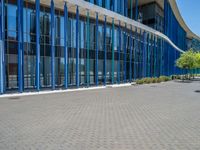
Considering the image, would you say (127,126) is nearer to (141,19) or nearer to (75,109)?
(75,109)

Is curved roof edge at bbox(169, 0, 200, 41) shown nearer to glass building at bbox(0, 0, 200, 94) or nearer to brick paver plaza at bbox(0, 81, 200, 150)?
glass building at bbox(0, 0, 200, 94)

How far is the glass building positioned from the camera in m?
20.4

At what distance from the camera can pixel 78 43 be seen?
2500 centimetres

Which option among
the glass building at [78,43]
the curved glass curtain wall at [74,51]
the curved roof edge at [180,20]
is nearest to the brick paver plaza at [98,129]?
the glass building at [78,43]

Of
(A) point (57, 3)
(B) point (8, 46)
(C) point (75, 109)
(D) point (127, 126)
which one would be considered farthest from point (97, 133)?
(A) point (57, 3)

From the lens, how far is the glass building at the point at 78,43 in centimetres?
2038

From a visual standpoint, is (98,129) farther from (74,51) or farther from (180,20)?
(180,20)

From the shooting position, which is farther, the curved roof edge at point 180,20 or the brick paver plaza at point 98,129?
the curved roof edge at point 180,20

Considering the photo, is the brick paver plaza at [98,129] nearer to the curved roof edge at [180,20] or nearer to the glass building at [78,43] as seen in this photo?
the glass building at [78,43]

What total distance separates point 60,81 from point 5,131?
18316 mm

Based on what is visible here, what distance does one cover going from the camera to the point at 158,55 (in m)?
45.4

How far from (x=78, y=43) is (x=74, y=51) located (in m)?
2.36

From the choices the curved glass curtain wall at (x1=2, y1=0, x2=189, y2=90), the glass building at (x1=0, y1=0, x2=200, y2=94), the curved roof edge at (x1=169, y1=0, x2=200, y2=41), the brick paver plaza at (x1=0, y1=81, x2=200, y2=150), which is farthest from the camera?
the curved roof edge at (x1=169, y1=0, x2=200, y2=41)

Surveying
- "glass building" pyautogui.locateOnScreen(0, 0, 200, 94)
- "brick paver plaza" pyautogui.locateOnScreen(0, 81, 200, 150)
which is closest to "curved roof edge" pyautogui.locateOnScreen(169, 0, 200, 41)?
"glass building" pyautogui.locateOnScreen(0, 0, 200, 94)
